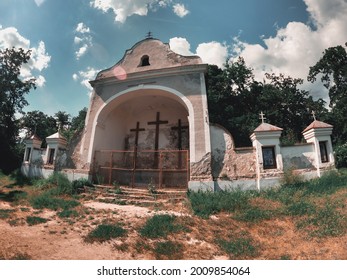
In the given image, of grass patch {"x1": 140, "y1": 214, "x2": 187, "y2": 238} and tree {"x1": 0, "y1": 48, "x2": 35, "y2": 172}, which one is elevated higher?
tree {"x1": 0, "y1": 48, "x2": 35, "y2": 172}

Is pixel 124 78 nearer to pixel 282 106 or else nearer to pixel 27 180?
pixel 27 180

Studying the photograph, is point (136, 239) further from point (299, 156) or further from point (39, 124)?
point (39, 124)

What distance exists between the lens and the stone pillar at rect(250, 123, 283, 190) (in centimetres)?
898

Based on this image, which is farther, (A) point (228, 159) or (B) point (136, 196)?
(A) point (228, 159)

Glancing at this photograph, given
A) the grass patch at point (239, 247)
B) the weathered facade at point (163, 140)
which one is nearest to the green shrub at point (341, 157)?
the weathered facade at point (163, 140)

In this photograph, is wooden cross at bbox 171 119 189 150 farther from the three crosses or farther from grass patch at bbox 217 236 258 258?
grass patch at bbox 217 236 258 258

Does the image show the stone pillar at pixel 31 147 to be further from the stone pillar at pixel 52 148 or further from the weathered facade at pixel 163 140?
the stone pillar at pixel 52 148

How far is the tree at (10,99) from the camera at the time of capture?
53.9ft

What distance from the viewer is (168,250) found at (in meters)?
4.54

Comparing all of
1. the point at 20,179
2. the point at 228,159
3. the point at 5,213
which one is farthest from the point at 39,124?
the point at 228,159

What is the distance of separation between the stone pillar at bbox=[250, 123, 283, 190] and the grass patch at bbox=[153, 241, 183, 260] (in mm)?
5444

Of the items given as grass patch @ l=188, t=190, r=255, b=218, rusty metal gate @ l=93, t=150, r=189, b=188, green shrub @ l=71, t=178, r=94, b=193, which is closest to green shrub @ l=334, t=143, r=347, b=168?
grass patch @ l=188, t=190, r=255, b=218

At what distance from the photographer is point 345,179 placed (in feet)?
25.5

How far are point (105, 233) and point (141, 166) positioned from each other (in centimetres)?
920
